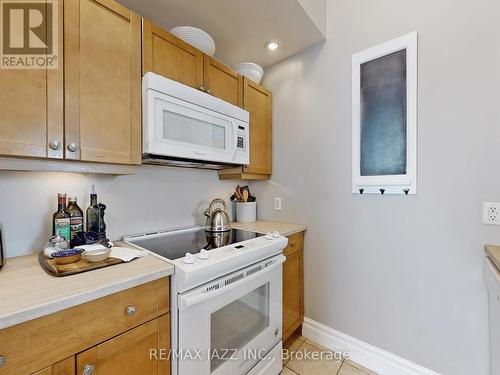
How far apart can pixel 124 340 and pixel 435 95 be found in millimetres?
1957

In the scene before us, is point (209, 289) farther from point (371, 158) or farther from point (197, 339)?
point (371, 158)

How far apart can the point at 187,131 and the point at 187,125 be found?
0.04 metres

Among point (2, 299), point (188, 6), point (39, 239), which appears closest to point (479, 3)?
point (188, 6)

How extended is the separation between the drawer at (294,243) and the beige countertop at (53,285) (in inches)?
38.8

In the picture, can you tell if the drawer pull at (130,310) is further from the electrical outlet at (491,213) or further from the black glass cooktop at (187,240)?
the electrical outlet at (491,213)

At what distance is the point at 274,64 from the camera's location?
7.11ft

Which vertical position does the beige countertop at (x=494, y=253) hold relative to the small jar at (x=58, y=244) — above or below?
below

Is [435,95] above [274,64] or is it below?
below

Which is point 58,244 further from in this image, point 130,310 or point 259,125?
point 259,125

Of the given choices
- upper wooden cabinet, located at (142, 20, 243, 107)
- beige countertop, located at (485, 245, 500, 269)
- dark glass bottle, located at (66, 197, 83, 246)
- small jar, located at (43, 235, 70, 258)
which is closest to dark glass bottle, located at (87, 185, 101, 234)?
dark glass bottle, located at (66, 197, 83, 246)

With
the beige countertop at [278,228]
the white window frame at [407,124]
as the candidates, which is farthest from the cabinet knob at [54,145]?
the white window frame at [407,124]

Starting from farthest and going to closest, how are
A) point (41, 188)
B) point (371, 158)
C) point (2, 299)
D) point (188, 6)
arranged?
point (371, 158) → point (188, 6) → point (41, 188) → point (2, 299)

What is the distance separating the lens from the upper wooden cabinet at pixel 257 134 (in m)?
1.91

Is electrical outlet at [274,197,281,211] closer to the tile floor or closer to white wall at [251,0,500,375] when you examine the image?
white wall at [251,0,500,375]
